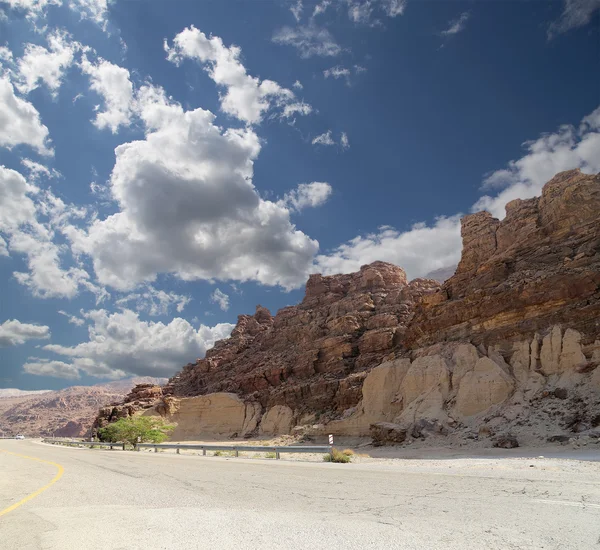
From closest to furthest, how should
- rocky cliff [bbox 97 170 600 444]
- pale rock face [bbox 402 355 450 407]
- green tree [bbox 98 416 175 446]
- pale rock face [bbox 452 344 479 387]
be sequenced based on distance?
rocky cliff [bbox 97 170 600 444] < pale rock face [bbox 452 344 479 387] < pale rock face [bbox 402 355 450 407] < green tree [bbox 98 416 175 446]

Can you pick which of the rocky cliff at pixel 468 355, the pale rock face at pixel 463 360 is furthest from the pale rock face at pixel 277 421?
the pale rock face at pixel 463 360

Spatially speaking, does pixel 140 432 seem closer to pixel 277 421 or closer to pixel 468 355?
pixel 277 421

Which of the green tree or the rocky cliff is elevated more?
the rocky cliff

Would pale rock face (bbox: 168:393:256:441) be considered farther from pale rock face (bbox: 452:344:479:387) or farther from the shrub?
the shrub

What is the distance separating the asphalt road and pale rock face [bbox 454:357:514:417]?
20.6 m

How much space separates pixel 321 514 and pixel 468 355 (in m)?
32.6

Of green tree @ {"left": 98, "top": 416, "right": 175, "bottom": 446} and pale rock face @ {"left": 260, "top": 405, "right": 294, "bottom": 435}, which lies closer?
green tree @ {"left": 98, "top": 416, "right": 175, "bottom": 446}

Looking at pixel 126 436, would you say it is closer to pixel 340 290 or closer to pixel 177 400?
pixel 177 400

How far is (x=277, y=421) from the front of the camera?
60.5 meters

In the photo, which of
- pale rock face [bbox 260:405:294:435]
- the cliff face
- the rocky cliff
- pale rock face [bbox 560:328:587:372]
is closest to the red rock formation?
the rocky cliff

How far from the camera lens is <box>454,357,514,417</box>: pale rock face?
31484 mm

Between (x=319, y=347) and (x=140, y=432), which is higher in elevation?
(x=319, y=347)

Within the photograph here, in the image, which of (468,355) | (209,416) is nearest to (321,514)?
(468,355)

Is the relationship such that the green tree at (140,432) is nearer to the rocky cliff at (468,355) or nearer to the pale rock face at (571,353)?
the rocky cliff at (468,355)
